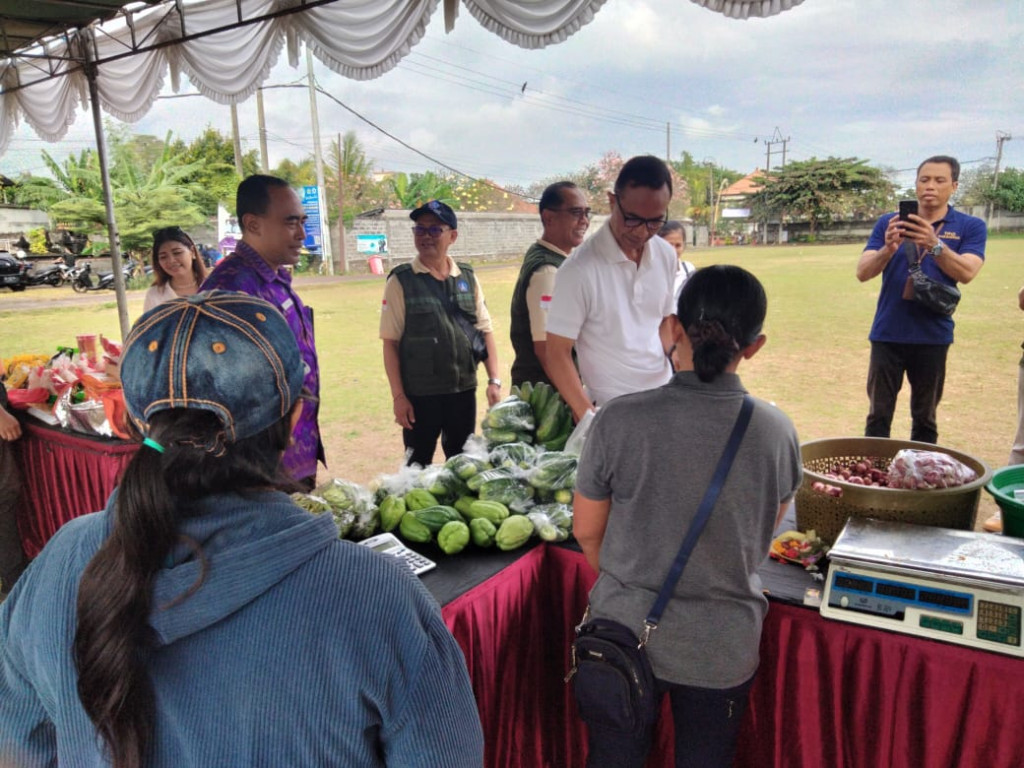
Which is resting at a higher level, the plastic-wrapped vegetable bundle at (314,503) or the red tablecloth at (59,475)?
the plastic-wrapped vegetable bundle at (314,503)

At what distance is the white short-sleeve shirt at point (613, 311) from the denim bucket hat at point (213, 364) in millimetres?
1658

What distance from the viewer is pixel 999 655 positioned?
1.26 metres

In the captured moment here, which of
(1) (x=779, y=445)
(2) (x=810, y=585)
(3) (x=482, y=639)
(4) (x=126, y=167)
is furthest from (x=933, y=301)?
(4) (x=126, y=167)

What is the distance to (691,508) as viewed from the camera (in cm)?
120

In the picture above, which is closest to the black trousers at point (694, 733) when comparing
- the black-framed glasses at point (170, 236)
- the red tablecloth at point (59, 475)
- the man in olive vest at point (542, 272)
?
the man in olive vest at point (542, 272)

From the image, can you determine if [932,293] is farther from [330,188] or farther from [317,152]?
[330,188]

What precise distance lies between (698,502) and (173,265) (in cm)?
338

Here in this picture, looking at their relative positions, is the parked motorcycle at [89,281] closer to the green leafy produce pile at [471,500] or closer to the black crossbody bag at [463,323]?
the black crossbody bag at [463,323]

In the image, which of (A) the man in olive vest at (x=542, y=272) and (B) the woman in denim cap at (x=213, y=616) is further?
(A) the man in olive vest at (x=542, y=272)

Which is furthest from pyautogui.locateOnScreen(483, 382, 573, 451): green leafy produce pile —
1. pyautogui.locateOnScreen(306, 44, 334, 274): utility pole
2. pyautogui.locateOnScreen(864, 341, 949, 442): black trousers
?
pyautogui.locateOnScreen(306, 44, 334, 274): utility pole

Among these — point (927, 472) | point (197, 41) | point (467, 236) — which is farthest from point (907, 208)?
point (467, 236)

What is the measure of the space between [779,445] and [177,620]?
1.02 m

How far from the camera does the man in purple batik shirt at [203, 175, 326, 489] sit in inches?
94.6

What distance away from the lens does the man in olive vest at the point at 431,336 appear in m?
3.06
